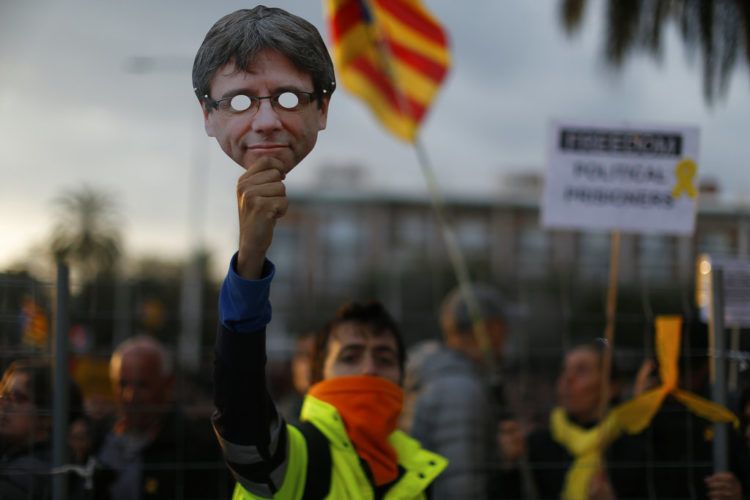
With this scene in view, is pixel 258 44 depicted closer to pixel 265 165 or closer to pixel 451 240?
pixel 265 165

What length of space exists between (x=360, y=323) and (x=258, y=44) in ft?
3.89

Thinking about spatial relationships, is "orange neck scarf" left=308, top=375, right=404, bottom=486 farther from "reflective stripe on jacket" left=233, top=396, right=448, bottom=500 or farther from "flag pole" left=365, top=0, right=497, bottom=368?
"flag pole" left=365, top=0, right=497, bottom=368

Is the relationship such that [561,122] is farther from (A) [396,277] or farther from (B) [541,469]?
(B) [541,469]

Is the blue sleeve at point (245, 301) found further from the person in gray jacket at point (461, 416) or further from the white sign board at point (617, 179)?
the white sign board at point (617, 179)

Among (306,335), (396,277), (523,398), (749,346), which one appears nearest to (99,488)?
(306,335)

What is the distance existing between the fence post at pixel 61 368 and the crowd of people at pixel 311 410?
63mm

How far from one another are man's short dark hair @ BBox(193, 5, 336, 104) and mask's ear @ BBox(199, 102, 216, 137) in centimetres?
2

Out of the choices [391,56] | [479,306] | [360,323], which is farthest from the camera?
[391,56]

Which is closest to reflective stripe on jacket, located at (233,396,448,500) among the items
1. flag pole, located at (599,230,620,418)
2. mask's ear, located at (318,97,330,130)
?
mask's ear, located at (318,97,330,130)

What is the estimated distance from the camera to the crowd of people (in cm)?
165

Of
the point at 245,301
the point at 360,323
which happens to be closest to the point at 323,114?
the point at 245,301

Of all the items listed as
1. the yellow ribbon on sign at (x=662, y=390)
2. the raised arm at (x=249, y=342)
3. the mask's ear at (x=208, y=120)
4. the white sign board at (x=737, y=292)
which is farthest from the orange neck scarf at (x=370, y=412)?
the white sign board at (x=737, y=292)

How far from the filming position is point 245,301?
1.72 m

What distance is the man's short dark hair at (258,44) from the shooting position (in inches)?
63.9
